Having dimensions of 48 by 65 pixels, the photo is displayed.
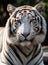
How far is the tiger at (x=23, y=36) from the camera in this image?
12.1ft

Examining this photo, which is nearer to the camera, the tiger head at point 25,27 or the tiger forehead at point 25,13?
the tiger head at point 25,27

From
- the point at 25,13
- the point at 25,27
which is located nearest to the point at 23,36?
the point at 25,27

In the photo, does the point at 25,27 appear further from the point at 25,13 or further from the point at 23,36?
the point at 25,13

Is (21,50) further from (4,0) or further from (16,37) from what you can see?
(4,0)

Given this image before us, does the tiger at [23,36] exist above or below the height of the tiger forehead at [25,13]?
below

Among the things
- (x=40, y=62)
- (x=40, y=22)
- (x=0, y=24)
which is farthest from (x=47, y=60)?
(x=0, y=24)

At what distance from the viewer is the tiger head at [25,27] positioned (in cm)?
367

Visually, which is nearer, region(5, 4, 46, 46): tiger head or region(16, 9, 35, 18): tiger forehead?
region(5, 4, 46, 46): tiger head

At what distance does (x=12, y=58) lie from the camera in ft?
13.5

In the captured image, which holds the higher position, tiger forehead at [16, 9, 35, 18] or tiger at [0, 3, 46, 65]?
tiger forehead at [16, 9, 35, 18]

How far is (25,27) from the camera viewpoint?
3.65 m

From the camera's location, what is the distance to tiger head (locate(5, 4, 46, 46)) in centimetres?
367

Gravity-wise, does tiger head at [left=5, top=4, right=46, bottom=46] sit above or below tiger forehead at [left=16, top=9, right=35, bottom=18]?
below

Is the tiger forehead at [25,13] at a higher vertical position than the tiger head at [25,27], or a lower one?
higher
